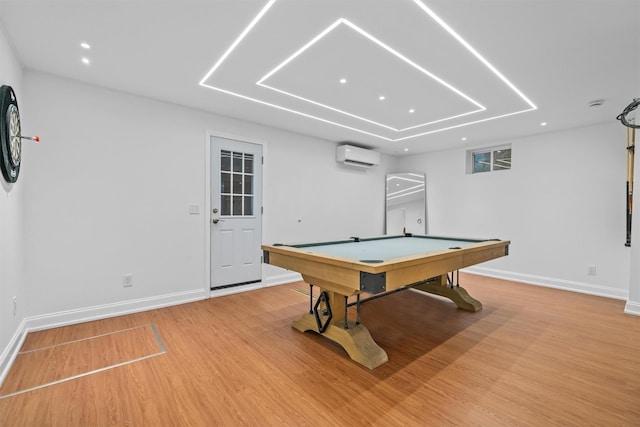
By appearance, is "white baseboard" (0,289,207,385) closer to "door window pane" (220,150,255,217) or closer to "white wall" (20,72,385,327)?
"white wall" (20,72,385,327)

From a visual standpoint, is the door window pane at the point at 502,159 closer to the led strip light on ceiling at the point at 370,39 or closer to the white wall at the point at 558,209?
the white wall at the point at 558,209

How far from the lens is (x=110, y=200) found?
3.03 meters

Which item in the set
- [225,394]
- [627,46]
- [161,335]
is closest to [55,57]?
[161,335]

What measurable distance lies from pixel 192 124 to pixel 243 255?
72.7 inches

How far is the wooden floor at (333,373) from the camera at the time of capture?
1596 millimetres

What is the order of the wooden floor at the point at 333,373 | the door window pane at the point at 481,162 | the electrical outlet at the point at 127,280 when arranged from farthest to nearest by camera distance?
the door window pane at the point at 481,162 → the electrical outlet at the point at 127,280 → the wooden floor at the point at 333,373

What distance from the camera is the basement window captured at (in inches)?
196

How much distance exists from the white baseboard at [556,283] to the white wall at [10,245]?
590 centimetres

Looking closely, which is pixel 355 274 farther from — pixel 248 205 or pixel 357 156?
pixel 357 156

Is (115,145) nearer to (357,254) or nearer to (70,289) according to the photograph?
(70,289)

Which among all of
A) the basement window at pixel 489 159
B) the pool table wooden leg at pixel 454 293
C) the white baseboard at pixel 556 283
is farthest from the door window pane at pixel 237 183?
the white baseboard at pixel 556 283

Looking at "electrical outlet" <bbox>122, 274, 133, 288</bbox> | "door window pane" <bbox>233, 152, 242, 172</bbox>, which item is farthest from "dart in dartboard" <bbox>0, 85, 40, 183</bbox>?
"door window pane" <bbox>233, 152, 242, 172</bbox>

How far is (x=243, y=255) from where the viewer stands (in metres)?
4.05

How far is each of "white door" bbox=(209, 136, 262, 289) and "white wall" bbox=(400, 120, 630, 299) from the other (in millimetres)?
3808
